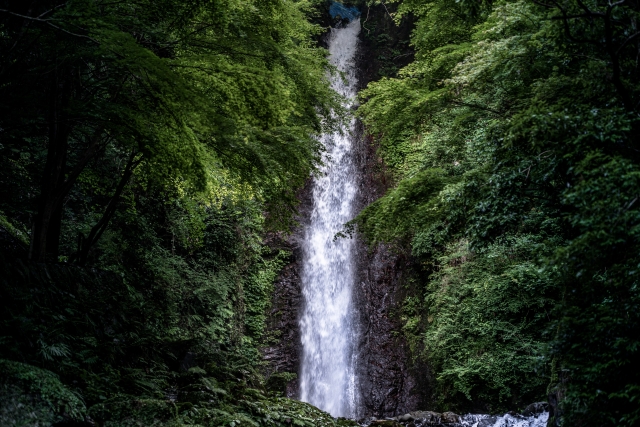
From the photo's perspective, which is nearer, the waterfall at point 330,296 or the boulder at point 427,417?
the boulder at point 427,417

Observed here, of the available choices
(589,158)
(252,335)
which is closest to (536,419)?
(589,158)

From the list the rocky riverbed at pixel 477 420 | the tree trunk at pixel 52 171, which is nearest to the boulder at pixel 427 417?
the rocky riverbed at pixel 477 420

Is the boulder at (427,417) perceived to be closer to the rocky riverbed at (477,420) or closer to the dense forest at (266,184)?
the rocky riverbed at (477,420)

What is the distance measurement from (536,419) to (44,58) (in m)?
9.44

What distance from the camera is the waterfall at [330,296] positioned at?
13.9 m

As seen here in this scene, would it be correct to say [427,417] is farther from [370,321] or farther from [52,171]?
[52,171]

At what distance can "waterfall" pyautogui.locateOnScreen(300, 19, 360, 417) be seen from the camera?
45.5 ft

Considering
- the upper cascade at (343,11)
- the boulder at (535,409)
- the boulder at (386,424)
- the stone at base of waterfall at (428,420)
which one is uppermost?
A: the upper cascade at (343,11)

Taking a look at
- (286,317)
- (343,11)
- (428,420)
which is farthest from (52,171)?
(343,11)

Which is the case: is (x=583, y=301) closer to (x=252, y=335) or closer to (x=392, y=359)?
(x=392, y=359)

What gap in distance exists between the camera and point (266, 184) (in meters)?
7.26

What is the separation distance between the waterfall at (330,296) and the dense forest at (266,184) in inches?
132

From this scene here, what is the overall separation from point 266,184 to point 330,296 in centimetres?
892

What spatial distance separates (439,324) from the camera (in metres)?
11.6
